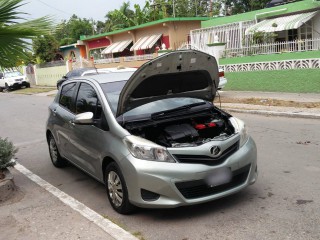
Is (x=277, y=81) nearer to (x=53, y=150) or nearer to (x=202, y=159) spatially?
(x=53, y=150)

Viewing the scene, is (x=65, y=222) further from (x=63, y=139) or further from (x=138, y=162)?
(x=63, y=139)

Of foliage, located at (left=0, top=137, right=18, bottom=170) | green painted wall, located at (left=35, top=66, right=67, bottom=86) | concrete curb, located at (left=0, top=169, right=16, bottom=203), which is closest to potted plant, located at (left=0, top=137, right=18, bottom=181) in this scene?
foliage, located at (left=0, top=137, right=18, bottom=170)

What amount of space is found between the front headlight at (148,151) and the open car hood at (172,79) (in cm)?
63

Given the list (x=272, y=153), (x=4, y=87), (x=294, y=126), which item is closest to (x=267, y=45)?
(x=294, y=126)

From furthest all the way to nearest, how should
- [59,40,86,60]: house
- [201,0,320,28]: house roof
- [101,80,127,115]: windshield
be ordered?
[59,40,86,60]: house, [201,0,320,28]: house roof, [101,80,127,115]: windshield

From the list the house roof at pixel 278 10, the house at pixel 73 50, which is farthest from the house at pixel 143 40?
the house roof at pixel 278 10

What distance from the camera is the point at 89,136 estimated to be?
5.40 metres

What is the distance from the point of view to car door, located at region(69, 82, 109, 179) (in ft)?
16.8

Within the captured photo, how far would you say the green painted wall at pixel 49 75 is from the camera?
33188 mm

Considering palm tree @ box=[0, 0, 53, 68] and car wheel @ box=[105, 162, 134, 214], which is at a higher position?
palm tree @ box=[0, 0, 53, 68]

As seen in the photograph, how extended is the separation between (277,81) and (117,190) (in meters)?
11.7

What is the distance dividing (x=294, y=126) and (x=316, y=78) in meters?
5.15

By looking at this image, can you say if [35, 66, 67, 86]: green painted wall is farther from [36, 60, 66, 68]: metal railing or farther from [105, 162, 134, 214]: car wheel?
[105, 162, 134, 214]: car wheel

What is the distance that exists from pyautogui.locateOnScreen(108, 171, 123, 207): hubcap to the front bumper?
0.26 m
